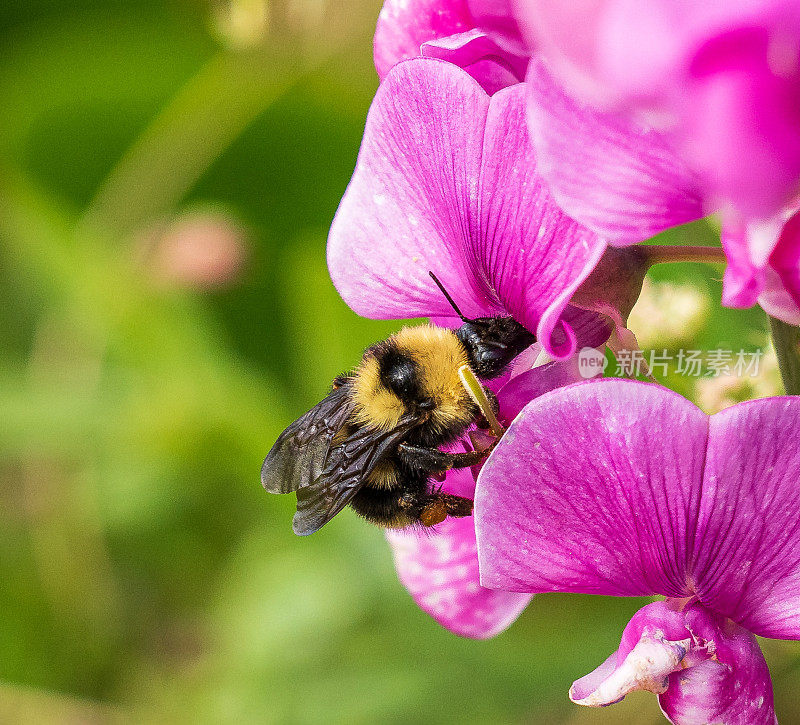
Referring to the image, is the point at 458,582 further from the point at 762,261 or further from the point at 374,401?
the point at 762,261

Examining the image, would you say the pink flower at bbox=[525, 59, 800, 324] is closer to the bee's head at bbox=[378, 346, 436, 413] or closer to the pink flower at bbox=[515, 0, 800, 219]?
the pink flower at bbox=[515, 0, 800, 219]

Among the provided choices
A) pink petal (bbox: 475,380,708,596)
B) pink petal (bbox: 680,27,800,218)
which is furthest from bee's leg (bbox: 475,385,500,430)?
pink petal (bbox: 680,27,800,218)

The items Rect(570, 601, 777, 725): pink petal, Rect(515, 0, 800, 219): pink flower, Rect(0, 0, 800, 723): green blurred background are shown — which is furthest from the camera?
Rect(0, 0, 800, 723): green blurred background

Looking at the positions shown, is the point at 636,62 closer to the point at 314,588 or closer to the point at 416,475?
the point at 416,475

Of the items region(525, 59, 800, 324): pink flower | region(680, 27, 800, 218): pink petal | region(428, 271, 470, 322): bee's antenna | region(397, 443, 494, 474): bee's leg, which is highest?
region(680, 27, 800, 218): pink petal

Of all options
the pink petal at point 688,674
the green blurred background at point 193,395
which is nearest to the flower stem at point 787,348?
the pink petal at point 688,674

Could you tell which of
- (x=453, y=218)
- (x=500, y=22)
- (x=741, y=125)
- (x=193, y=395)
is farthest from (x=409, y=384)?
(x=193, y=395)

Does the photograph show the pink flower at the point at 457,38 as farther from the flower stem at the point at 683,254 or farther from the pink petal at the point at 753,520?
the pink petal at the point at 753,520
